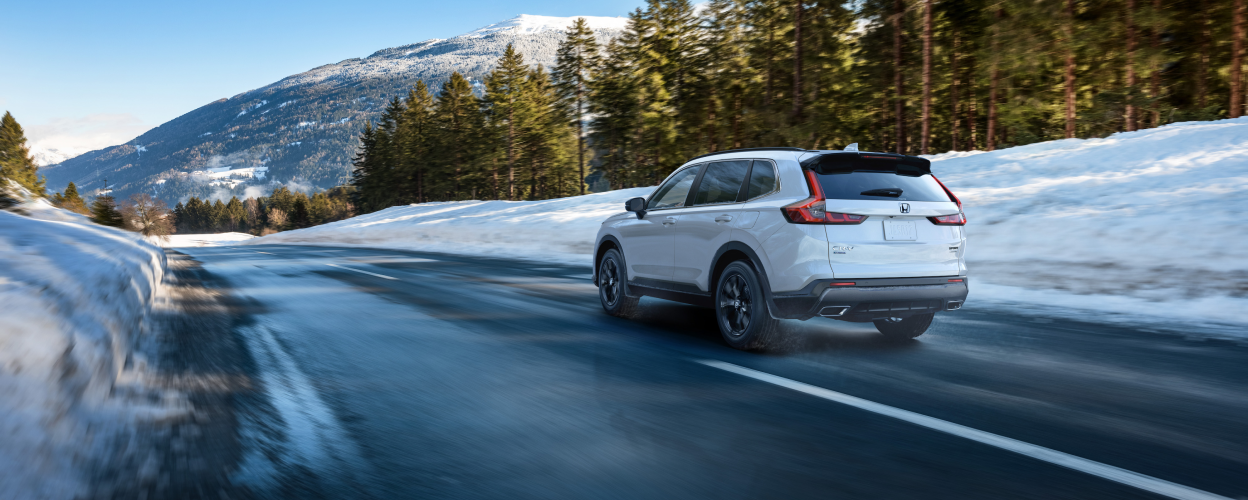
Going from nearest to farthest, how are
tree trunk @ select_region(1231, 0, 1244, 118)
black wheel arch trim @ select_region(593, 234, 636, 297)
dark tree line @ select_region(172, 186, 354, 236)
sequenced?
black wheel arch trim @ select_region(593, 234, 636, 297) < tree trunk @ select_region(1231, 0, 1244, 118) < dark tree line @ select_region(172, 186, 354, 236)

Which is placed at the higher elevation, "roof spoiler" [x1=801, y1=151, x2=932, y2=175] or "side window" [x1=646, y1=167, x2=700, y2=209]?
"roof spoiler" [x1=801, y1=151, x2=932, y2=175]

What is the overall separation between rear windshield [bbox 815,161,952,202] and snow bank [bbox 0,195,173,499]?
15.5ft

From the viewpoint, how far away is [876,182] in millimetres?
5793

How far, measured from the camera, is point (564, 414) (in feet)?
13.8

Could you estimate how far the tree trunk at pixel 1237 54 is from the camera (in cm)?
2605

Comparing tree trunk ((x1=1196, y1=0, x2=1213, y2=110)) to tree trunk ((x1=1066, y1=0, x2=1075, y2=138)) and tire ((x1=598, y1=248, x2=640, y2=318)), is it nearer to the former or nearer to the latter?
tree trunk ((x1=1066, y1=0, x2=1075, y2=138))

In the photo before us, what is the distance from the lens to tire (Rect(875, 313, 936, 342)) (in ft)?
21.3

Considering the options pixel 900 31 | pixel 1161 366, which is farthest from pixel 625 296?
pixel 900 31

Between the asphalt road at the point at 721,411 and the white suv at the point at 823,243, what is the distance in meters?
0.39

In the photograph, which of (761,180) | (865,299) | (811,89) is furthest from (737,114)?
(865,299)

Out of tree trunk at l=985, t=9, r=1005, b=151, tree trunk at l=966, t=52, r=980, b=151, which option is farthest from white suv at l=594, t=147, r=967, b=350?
tree trunk at l=966, t=52, r=980, b=151

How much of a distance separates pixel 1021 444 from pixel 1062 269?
7154 millimetres

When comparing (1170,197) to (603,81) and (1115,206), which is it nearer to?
(1115,206)

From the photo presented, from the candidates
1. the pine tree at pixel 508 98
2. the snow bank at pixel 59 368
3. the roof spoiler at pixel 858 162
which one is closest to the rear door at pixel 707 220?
the roof spoiler at pixel 858 162
